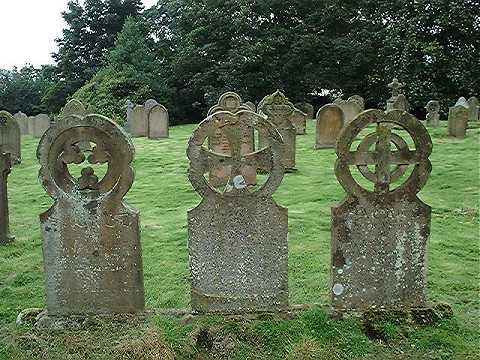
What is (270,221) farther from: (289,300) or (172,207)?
(172,207)

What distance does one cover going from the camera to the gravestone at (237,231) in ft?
16.4

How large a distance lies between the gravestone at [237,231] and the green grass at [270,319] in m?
0.27

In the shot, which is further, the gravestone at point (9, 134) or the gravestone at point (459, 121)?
the gravestone at point (459, 121)

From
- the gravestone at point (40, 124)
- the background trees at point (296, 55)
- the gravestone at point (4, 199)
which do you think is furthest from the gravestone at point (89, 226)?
the background trees at point (296, 55)

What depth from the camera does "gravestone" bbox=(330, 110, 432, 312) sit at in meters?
5.02

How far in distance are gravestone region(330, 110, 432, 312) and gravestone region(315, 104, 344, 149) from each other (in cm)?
1048

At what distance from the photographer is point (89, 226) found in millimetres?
5020

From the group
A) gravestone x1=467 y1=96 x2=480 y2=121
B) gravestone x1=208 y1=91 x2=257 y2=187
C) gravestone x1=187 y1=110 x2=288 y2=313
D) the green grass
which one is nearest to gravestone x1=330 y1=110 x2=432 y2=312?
the green grass

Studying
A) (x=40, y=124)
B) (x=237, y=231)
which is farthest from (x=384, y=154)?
(x=40, y=124)

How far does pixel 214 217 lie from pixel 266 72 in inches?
1088

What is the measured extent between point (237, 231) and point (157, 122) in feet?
49.8

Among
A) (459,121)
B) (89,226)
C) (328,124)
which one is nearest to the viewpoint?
(89,226)

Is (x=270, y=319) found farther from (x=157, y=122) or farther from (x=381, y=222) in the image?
(x=157, y=122)

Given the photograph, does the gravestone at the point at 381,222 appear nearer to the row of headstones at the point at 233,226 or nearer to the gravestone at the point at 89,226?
the row of headstones at the point at 233,226
